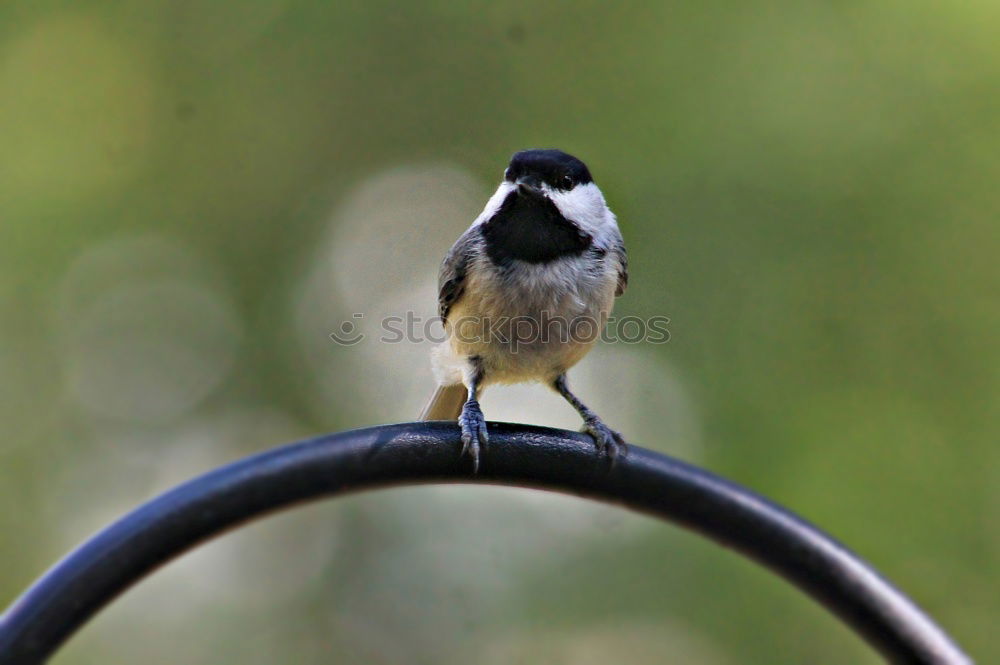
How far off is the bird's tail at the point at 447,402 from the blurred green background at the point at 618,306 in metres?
0.56

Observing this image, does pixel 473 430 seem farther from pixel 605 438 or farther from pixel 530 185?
pixel 530 185

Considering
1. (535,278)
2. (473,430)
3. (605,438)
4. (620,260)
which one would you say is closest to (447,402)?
(535,278)

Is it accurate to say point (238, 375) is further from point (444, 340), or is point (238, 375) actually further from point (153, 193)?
point (444, 340)

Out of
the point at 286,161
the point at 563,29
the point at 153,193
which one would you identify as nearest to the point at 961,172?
the point at 563,29

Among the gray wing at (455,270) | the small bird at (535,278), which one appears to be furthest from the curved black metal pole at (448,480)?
the gray wing at (455,270)

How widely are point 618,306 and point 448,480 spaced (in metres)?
1.82

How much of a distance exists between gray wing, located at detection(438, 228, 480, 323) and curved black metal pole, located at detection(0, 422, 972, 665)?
110cm

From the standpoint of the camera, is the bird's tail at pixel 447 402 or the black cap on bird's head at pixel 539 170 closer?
the black cap on bird's head at pixel 539 170

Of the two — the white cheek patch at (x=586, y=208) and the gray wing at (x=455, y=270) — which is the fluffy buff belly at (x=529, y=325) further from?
the white cheek patch at (x=586, y=208)

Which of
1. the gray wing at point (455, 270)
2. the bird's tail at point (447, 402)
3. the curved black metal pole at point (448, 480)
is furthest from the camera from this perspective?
the bird's tail at point (447, 402)

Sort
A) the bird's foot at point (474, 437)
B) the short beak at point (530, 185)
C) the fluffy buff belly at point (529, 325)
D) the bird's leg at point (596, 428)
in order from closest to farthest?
1. the bird's foot at point (474, 437)
2. the bird's leg at point (596, 428)
3. the short beak at point (530, 185)
4. the fluffy buff belly at point (529, 325)

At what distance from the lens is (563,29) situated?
4473 millimetres

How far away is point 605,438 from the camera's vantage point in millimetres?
1970

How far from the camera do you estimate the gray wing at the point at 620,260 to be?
111 inches
